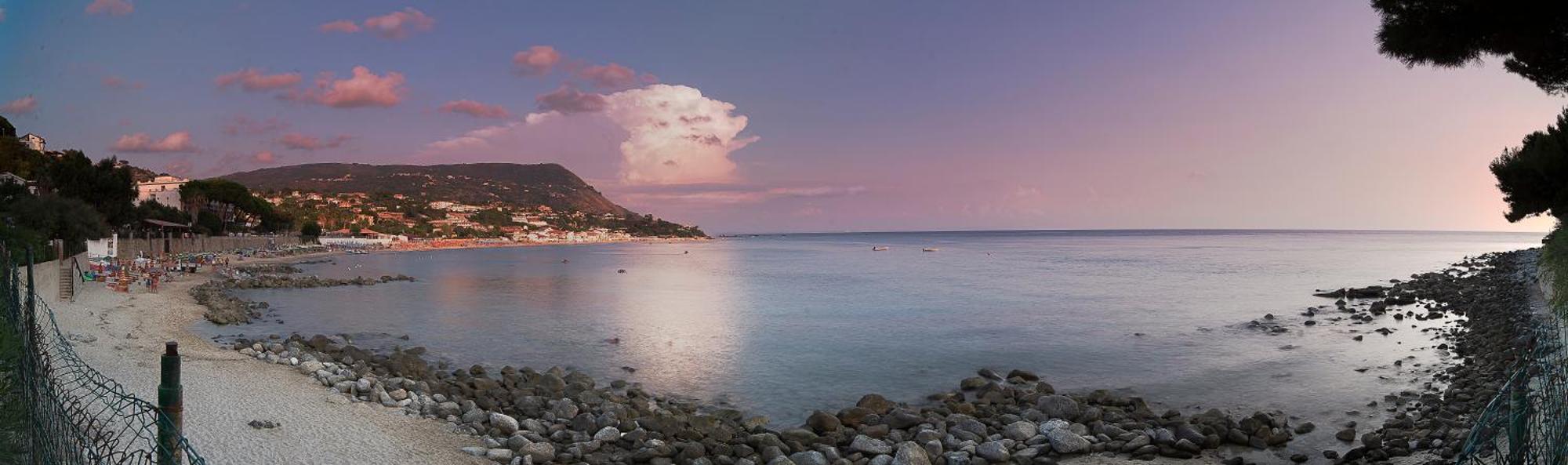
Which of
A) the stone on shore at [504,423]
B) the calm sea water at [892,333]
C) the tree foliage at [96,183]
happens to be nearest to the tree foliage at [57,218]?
the calm sea water at [892,333]

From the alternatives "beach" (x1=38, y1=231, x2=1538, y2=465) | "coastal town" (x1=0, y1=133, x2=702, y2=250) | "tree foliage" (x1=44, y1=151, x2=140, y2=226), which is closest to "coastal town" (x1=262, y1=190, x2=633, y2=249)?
"coastal town" (x1=0, y1=133, x2=702, y2=250)

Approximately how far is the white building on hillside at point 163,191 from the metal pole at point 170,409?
76217mm

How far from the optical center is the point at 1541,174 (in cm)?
1566

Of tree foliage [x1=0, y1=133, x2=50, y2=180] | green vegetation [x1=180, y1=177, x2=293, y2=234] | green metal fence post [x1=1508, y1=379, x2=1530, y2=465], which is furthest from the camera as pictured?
green vegetation [x1=180, y1=177, x2=293, y2=234]

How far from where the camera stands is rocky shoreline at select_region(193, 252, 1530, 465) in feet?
→ 27.3

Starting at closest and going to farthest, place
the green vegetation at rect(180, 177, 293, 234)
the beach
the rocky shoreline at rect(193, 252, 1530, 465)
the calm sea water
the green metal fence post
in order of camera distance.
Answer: the green metal fence post < the beach < the rocky shoreline at rect(193, 252, 1530, 465) < the calm sea water < the green vegetation at rect(180, 177, 293, 234)

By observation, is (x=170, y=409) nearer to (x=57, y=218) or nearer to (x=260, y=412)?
(x=260, y=412)

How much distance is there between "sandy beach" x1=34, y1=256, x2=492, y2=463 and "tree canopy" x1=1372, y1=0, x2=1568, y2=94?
11.3 meters

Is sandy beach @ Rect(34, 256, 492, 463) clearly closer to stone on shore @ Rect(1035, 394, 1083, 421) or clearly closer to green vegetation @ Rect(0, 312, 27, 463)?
green vegetation @ Rect(0, 312, 27, 463)

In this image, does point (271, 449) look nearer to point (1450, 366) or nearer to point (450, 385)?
point (450, 385)

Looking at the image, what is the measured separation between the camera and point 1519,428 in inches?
166

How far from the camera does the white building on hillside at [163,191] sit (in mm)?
78387

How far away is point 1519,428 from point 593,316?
23.6 metres

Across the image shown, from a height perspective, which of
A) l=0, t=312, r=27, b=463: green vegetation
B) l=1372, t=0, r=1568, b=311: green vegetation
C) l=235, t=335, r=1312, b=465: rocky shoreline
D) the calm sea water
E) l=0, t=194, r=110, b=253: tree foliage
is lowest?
the calm sea water
